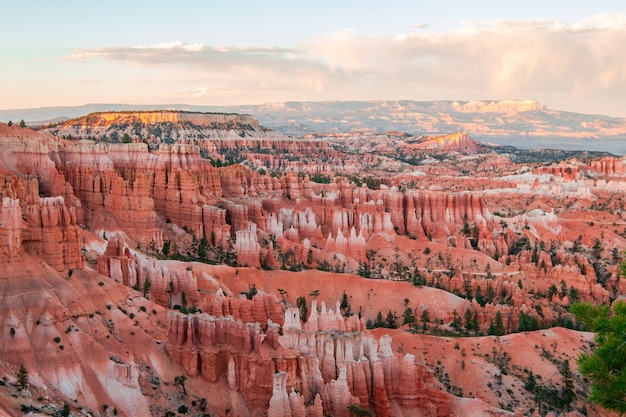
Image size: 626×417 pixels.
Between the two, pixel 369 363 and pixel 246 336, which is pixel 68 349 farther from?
pixel 369 363

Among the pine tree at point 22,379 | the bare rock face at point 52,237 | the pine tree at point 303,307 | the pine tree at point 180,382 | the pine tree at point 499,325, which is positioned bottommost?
the pine tree at point 499,325

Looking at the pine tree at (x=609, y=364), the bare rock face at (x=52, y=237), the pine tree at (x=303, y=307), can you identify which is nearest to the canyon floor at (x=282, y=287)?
the bare rock face at (x=52, y=237)

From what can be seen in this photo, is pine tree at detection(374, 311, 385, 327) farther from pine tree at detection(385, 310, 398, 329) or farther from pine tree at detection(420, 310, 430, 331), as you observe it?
pine tree at detection(420, 310, 430, 331)

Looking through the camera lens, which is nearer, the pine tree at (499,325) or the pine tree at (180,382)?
the pine tree at (180,382)

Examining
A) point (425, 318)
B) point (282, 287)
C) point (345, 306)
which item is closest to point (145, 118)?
point (282, 287)

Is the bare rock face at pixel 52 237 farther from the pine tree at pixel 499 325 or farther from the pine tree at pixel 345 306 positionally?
the pine tree at pixel 499 325

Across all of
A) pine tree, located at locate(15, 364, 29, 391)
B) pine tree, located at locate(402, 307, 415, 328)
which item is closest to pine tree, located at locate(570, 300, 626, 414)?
pine tree, located at locate(15, 364, 29, 391)

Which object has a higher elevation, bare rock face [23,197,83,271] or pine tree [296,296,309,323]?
bare rock face [23,197,83,271]

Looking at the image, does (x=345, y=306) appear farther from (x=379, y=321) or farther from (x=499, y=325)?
(x=499, y=325)
